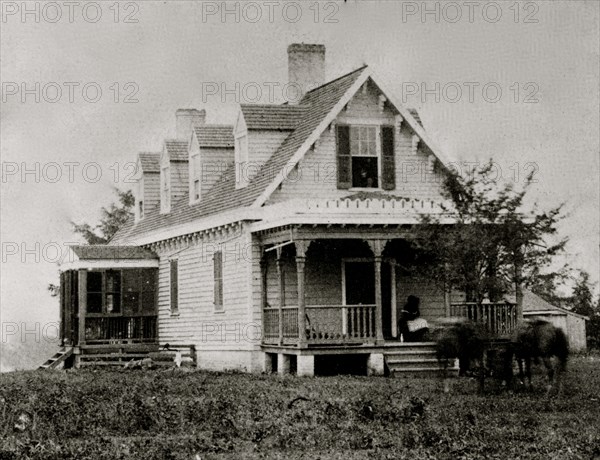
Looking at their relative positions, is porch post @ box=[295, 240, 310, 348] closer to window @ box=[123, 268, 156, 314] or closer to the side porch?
the side porch

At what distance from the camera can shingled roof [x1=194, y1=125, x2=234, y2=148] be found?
114 feet

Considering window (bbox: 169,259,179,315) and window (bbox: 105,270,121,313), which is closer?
window (bbox: 169,259,179,315)

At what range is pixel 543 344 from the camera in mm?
20000

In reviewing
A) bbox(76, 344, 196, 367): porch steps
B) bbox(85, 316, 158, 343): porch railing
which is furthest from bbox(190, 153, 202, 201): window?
bbox(76, 344, 196, 367): porch steps

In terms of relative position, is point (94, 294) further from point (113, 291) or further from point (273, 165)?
point (273, 165)

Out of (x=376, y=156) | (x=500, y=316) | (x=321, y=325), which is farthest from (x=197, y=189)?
(x=500, y=316)

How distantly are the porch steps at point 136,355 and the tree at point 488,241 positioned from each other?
11.3 meters

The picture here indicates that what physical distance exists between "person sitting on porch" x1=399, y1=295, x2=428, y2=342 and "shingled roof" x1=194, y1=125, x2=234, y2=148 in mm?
8676

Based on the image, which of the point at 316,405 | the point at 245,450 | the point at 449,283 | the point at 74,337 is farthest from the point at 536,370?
the point at 74,337

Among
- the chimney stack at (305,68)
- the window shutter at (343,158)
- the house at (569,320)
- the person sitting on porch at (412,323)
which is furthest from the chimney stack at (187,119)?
the person sitting on porch at (412,323)

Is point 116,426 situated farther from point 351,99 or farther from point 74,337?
point 74,337

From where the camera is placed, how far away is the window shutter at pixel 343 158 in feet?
98.5

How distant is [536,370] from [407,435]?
821 centimetres

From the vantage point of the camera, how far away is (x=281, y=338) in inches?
1091
